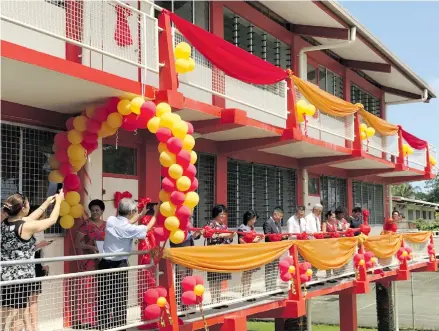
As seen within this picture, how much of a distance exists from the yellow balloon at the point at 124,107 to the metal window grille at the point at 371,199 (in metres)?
13.6

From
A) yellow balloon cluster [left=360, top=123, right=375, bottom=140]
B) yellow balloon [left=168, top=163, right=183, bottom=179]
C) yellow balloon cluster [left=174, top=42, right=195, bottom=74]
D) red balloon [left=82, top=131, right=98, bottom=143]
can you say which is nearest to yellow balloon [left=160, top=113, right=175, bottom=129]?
yellow balloon [left=168, top=163, right=183, bottom=179]

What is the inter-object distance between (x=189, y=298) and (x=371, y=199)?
1525cm

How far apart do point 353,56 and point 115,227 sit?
12815 mm

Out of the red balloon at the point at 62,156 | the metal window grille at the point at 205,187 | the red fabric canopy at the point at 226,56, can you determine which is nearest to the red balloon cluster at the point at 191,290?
the red balloon at the point at 62,156

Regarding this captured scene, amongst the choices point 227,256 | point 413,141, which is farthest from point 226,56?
point 413,141

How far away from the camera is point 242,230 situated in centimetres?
973

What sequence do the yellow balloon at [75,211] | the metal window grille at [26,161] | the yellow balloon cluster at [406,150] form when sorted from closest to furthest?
1. the metal window grille at [26,161]
2. the yellow balloon at [75,211]
3. the yellow balloon cluster at [406,150]

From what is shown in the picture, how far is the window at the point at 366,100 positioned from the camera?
19.8 meters

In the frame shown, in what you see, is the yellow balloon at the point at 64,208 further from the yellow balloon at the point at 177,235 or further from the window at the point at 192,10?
the window at the point at 192,10

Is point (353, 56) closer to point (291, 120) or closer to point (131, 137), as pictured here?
point (291, 120)

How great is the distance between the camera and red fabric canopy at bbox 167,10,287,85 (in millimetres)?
8320

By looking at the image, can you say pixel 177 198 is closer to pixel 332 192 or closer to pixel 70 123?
pixel 70 123

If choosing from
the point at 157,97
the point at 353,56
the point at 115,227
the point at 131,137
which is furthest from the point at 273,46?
the point at 115,227

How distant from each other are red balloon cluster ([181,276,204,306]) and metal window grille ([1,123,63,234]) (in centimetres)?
217
